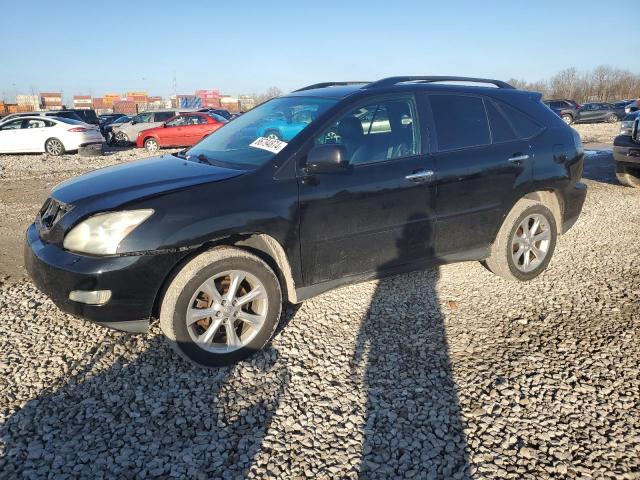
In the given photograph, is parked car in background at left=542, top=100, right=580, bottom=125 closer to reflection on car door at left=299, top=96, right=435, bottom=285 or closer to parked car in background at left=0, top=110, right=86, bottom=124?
parked car in background at left=0, top=110, right=86, bottom=124

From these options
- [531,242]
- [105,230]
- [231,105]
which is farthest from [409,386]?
[231,105]

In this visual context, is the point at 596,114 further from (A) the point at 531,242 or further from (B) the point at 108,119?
(A) the point at 531,242

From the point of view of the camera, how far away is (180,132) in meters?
17.5

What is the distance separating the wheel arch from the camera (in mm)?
3035

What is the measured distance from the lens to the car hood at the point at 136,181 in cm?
296

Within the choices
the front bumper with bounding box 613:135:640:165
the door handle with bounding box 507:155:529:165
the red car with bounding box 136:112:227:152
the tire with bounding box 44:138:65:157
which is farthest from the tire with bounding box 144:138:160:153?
the door handle with bounding box 507:155:529:165

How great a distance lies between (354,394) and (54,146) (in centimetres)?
1687

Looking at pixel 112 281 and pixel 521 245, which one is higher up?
pixel 112 281

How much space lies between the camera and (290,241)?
10.6ft

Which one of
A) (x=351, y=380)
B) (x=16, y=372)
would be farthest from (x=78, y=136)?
(x=351, y=380)

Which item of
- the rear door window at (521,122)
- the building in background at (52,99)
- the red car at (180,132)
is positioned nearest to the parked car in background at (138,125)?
the red car at (180,132)

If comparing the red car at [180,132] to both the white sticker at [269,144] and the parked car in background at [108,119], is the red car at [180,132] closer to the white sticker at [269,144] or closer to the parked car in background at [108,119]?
the parked car in background at [108,119]

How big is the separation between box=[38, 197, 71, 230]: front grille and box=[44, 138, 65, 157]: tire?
48.9 feet

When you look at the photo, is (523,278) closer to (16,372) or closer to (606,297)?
(606,297)
